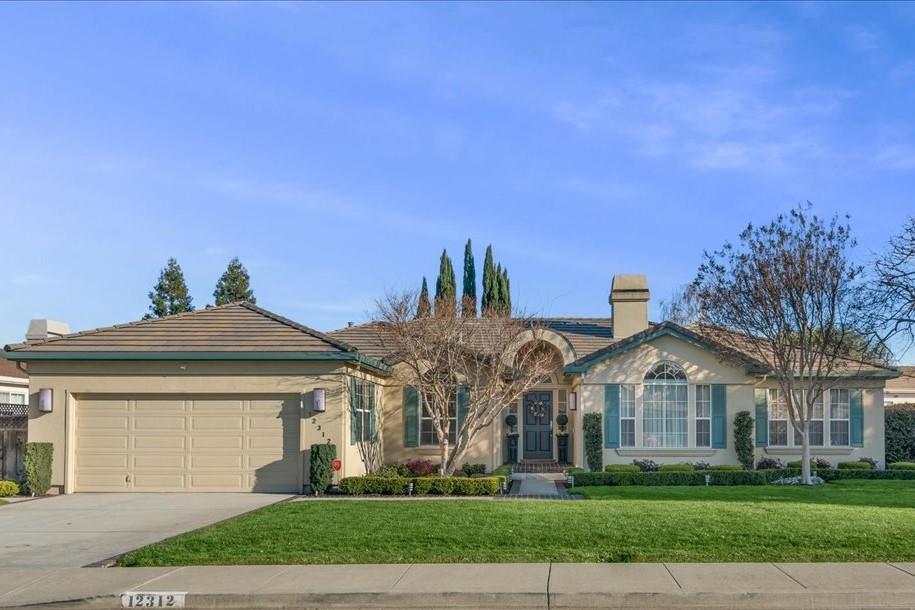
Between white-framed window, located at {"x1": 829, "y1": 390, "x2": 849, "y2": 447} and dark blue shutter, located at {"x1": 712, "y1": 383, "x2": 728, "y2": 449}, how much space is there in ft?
10.1

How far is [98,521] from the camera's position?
15.9m

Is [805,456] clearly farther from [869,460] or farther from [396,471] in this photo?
[396,471]

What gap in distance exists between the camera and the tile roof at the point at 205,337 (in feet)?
67.5

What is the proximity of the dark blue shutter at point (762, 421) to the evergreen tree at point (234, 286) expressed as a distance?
885 inches

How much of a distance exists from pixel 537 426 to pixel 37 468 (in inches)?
561

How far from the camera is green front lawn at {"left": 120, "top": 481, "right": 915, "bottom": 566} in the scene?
37.4ft

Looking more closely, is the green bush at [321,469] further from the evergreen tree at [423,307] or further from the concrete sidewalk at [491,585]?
the concrete sidewalk at [491,585]

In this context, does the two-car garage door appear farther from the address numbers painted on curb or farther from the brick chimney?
the brick chimney

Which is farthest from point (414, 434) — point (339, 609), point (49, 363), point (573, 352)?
point (339, 609)

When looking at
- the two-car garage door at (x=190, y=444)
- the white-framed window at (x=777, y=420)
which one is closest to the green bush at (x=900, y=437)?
the white-framed window at (x=777, y=420)

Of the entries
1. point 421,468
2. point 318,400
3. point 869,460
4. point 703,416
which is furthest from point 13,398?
point 869,460

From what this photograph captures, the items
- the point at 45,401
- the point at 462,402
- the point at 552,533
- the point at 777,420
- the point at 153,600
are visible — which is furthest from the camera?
the point at 777,420

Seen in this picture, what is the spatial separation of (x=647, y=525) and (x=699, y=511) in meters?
1.75

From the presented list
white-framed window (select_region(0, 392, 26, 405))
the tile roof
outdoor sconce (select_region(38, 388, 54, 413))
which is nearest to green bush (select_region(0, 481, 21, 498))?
outdoor sconce (select_region(38, 388, 54, 413))
